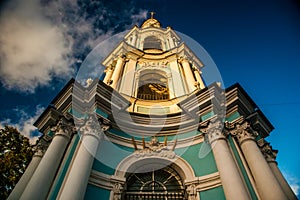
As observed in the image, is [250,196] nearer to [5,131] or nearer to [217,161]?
[217,161]

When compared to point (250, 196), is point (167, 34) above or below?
above

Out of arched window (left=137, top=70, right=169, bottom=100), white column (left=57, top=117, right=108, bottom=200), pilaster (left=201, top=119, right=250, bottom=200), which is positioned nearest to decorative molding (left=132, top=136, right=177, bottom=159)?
pilaster (left=201, top=119, right=250, bottom=200)

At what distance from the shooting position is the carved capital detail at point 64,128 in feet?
29.0

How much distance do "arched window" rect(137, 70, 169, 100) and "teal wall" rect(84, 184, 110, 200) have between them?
24.1ft

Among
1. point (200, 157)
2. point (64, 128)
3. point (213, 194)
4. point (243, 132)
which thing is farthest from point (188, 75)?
point (64, 128)

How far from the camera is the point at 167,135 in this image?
35.6ft

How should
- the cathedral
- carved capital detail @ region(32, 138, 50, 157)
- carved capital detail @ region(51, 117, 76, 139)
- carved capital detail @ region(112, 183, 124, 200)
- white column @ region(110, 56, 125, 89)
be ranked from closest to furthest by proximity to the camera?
the cathedral
carved capital detail @ region(112, 183, 124, 200)
carved capital detail @ region(51, 117, 76, 139)
carved capital detail @ region(32, 138, 50, 157)
white column @ region(110, 56, 125, 89)

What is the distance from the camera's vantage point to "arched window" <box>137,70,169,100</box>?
14.7m

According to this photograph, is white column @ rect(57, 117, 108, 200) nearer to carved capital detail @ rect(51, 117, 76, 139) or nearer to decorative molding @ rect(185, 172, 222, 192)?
carved capital detail @ rect(51, 117, 76, 139)

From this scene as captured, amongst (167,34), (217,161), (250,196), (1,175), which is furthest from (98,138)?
(167,34)

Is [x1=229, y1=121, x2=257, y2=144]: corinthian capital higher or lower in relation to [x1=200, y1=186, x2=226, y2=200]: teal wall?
higher

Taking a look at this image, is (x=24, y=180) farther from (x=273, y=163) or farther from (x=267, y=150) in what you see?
(x=273, y=163)

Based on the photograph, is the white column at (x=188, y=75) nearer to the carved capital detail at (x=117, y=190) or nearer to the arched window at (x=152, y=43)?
the arched window at (x=152, y=43)

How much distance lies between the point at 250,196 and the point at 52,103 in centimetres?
989
